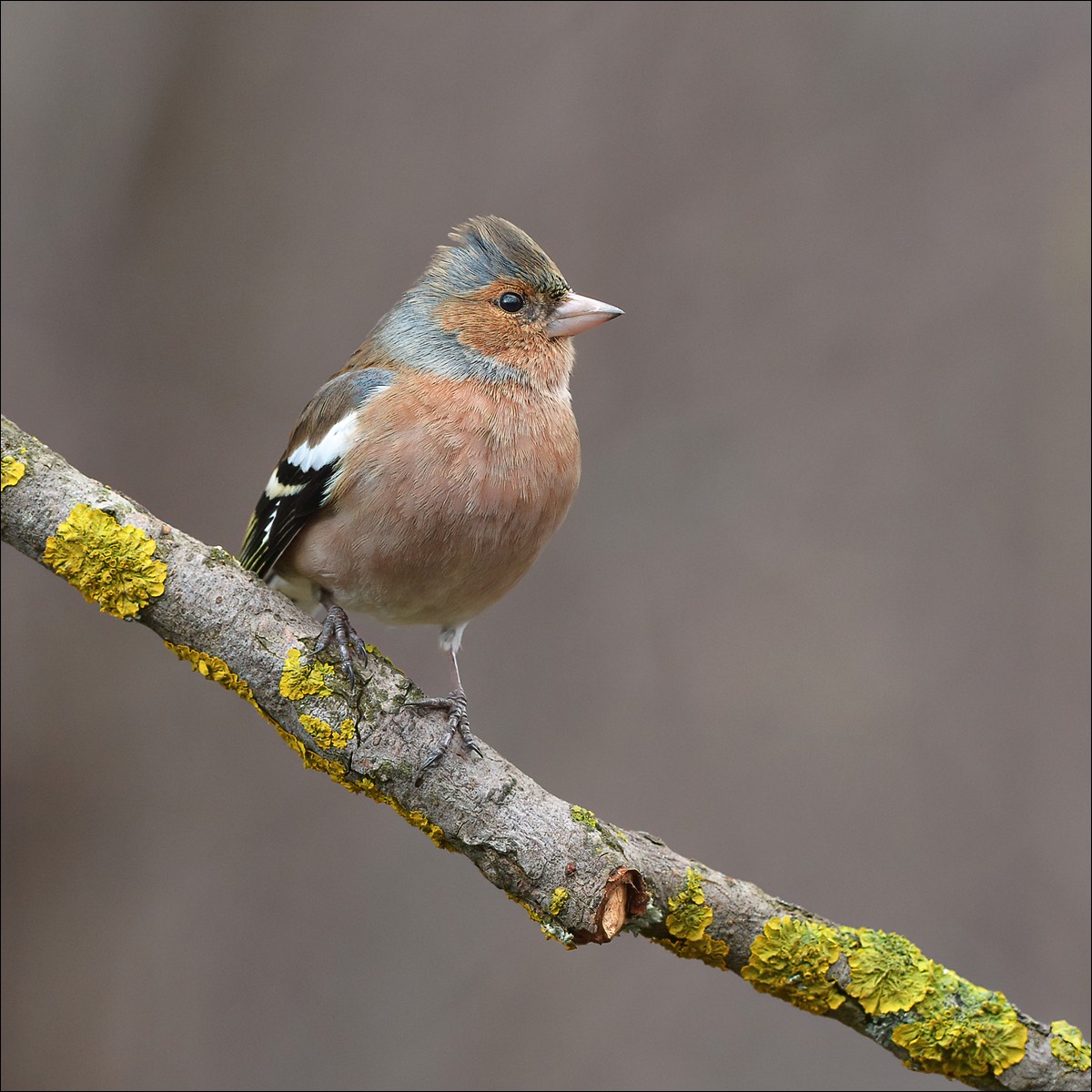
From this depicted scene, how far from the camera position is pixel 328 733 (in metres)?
2.31

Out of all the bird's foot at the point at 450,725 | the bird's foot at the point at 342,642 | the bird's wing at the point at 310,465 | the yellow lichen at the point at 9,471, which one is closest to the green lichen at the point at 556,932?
the bird's foot at the point at 450,725

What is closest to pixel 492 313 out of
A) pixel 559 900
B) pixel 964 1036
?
pixel 559 900

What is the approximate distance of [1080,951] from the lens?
4.18 meters

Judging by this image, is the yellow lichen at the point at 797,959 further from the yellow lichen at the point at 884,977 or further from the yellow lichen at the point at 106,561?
the yellow lichen at the point at 106,561

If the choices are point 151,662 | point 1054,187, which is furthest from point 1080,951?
point 151,662

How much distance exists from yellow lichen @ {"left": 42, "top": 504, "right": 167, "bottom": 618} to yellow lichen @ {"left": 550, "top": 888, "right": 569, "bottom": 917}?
104cm

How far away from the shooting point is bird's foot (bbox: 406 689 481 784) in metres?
2.33

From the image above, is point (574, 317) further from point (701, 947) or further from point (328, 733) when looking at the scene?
point (701, 947)

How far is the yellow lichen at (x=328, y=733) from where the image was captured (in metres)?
2.31

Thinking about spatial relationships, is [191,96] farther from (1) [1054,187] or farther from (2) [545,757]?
(1) [1054,187]

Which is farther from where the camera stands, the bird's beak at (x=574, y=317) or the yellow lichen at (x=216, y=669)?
the bird's beak at (x=574, y=317)

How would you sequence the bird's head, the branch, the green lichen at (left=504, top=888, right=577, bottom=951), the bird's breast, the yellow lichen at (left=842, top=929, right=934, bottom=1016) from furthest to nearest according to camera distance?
the bird's head
the bird's breast
the yellow lichen at (left=842, top=929, right=934, bottom=1016)
the branch
the green lichen at (left=504, top=888, right=577, bottom=951)

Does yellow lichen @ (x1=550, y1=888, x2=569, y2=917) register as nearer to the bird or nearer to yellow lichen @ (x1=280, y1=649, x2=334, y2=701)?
the bird

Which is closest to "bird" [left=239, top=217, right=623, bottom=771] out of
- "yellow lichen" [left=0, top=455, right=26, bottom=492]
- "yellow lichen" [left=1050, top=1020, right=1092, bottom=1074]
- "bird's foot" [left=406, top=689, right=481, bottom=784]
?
"bird's foot" [left=406, top=689, right=481, bottom=784]
